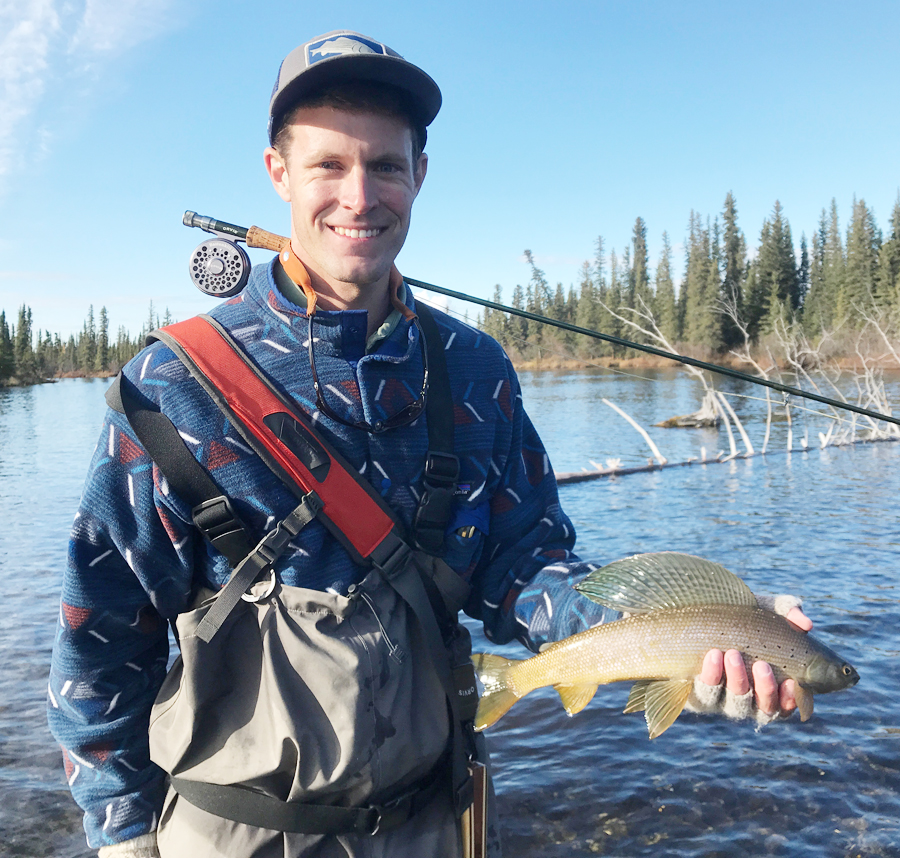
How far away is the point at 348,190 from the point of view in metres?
2.33

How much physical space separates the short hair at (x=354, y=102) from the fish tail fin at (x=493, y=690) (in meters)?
1.88

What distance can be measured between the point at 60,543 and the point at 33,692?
7176 mm

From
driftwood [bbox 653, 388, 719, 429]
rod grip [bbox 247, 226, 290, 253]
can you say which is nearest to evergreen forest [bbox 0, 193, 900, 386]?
driftwood [bbox 653, 388, 719, 429]

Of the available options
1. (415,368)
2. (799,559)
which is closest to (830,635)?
(799,559)

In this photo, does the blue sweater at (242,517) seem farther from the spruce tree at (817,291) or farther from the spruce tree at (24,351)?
the spruce tree at (24,351)

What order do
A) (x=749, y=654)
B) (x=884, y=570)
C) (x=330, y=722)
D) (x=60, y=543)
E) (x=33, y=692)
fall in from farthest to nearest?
(x=60, y=543) < (x=884, y=570) < (x=33, y=692) < (x=749, y=654) < (x=330, y=722)

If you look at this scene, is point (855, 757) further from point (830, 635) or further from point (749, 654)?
point (749, 654)

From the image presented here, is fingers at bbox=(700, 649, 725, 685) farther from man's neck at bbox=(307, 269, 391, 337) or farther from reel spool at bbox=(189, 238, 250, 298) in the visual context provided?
reel spool at bbox=(189, 238, 250, 298)

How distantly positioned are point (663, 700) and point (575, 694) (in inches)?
12.0

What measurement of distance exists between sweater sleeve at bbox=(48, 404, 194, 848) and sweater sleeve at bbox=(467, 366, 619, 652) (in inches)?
41.5

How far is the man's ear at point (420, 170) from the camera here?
8.60ft

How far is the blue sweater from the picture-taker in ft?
7.04

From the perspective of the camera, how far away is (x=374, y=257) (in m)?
2.37

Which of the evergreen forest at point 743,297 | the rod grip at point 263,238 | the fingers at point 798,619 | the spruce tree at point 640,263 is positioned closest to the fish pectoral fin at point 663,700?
the fingers at point 798,619
